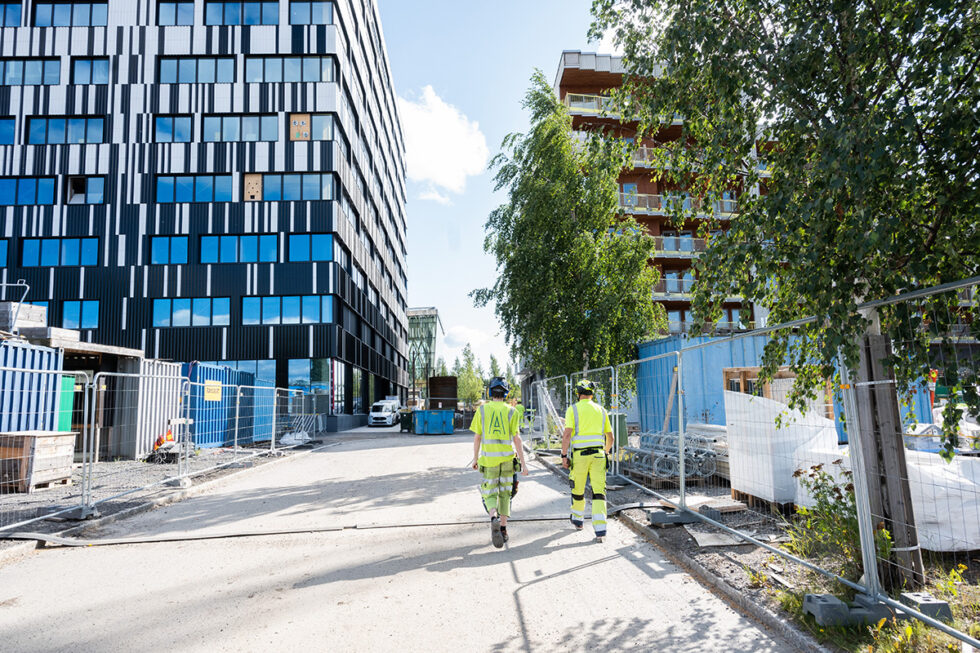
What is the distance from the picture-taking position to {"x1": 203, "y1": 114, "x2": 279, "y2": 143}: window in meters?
33.2

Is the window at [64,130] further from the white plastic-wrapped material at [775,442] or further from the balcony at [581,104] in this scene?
the white plastic-wrapped material at [775,442]

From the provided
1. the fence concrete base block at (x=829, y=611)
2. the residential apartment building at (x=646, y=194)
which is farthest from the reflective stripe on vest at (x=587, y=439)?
the residential apartment building at (x=646, y=194)

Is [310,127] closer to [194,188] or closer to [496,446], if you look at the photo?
[194,188]

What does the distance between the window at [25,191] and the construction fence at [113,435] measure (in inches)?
784

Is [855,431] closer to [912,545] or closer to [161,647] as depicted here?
[912,545]

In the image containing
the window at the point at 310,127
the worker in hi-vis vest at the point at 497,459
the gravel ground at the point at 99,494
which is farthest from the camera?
the window at the point at 310,127

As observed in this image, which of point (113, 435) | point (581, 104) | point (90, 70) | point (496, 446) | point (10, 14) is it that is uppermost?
point (10, 14)

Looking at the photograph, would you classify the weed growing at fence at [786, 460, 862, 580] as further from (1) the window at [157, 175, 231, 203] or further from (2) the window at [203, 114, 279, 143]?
(2) the window at [203, 114, 279, 143]

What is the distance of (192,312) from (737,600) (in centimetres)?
3341

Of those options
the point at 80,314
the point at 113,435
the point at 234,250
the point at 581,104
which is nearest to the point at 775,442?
the point at 113,435

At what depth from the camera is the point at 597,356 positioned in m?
17.2

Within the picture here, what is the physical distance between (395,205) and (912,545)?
205ft

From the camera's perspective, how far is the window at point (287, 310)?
3225cm

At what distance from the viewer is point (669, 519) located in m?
6.77
